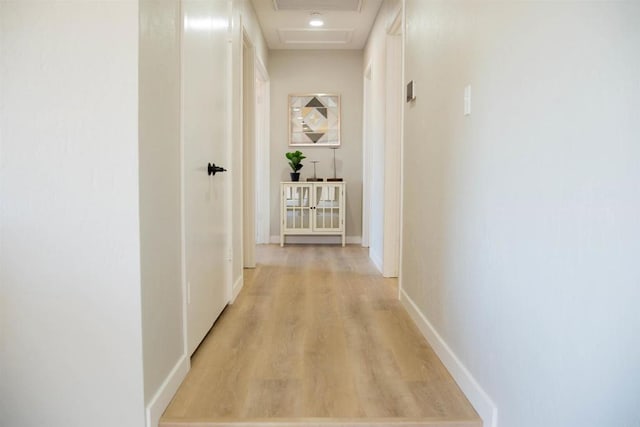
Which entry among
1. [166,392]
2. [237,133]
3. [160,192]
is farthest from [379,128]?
[166,392]

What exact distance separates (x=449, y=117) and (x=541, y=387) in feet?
4.15

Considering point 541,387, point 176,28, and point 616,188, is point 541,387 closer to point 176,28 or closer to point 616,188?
point 616,188

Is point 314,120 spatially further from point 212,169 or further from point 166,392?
point 166,392

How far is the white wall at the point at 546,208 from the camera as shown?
1.05m

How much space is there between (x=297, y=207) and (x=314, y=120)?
1.11 m

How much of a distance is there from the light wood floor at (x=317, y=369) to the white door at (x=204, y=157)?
0.66 ft

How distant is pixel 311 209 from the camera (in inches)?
234

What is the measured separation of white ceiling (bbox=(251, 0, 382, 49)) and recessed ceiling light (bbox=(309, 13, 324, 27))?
39 mm

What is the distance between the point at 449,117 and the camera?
223cm

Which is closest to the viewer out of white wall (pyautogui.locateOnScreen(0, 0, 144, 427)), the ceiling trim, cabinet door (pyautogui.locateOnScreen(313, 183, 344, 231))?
white wall (pyautogui.locateOnScreen(0, 0, 144, 427))

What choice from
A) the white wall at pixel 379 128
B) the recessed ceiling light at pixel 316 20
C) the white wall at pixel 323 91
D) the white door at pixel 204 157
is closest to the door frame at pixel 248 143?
the recessed ceiling light at pixel 316 20

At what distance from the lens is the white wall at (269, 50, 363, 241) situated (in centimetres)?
613

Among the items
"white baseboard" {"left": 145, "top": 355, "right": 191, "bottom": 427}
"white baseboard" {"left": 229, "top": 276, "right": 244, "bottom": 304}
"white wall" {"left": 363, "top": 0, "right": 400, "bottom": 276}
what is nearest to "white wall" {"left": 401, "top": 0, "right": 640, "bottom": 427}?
"white baseboard" {"left": 145, "top": 355, "right": 191, "bottom": 427}

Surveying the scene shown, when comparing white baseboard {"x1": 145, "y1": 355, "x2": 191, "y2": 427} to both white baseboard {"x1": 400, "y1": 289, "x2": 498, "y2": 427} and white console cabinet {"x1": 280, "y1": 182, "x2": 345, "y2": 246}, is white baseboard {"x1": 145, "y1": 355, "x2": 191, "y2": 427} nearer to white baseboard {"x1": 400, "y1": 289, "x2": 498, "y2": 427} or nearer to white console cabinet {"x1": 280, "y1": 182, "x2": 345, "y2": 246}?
white baseboard {"x1": 400, "y1": 289, "x2": 498, "y2": 427}
